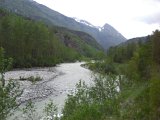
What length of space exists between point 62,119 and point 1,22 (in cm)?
10052

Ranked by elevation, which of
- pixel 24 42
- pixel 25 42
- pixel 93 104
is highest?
pixel 25 42

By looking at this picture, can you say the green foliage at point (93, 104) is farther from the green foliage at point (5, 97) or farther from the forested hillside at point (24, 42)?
the forested hillside at point (24, 42)

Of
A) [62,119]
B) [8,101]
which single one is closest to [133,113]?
[62,119]

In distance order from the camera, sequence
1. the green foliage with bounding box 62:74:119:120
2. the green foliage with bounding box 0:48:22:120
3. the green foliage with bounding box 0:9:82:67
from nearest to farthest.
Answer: the green foliage with bounding box 0:48:22:120 < the green foliage with bounding box 62:74:119:120 < the green foliage with bounding box 0:9:82:67

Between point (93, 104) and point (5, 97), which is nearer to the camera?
point (5, 97)

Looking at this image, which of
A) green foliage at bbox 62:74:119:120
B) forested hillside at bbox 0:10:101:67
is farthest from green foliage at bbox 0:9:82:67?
green foliage at bbox 62:74:119:120

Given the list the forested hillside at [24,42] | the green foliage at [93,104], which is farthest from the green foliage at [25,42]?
the green foliage at [93,104]

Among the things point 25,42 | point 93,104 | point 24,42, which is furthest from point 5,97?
point 25,42

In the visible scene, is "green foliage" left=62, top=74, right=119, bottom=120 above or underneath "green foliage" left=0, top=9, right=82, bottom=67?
underneath

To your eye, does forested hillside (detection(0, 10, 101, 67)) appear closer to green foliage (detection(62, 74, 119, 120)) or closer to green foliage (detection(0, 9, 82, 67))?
green foliage (detection(0, 9, 82, 67))

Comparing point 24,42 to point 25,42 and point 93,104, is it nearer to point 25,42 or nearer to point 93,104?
point 25,42

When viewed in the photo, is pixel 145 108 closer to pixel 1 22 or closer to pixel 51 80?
pixel 51 80

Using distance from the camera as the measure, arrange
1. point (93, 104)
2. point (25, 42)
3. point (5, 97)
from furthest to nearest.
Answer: point (25, 42) → point (93, 104) → point (5, 97)

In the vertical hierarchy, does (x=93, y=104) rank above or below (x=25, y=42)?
below
